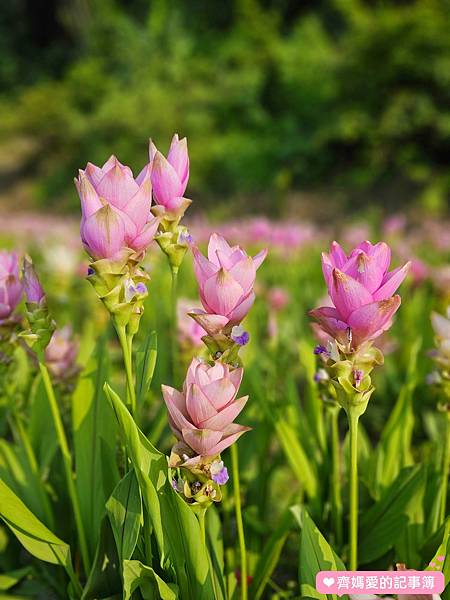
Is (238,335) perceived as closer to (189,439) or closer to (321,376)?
(189,439)

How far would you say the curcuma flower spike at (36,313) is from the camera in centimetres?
106

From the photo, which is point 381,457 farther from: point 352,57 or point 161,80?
point 161,80

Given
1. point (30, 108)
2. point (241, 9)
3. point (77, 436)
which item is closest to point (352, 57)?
point (241, 9)

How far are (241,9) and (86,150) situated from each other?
4.87 meters

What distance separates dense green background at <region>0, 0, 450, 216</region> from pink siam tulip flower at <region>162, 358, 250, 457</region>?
6453 millimetres

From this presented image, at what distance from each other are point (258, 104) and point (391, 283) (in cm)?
1233

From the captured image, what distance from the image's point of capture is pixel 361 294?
2.80 feet

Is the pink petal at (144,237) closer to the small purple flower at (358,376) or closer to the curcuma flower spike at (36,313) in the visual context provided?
the curcuma flower spike at (36,313)

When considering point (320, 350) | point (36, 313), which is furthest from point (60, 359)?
point (320, 350)

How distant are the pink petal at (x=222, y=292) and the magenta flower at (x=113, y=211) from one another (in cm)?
13

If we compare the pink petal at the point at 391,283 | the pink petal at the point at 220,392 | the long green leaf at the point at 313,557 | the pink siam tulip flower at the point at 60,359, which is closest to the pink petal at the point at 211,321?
the pink petal at the point at 220,392

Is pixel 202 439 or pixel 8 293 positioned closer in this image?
pixel 202 439

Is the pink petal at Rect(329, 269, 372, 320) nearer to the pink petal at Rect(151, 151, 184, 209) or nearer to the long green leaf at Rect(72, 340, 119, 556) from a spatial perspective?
the pink petal at Rect(151, 151, 184, 209)

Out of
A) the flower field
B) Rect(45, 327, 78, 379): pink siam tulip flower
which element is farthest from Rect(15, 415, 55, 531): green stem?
Rect(45, 327, 78, 379): pink siam tulip flower
